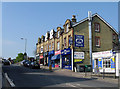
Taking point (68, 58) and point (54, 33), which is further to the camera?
point (54, 33)

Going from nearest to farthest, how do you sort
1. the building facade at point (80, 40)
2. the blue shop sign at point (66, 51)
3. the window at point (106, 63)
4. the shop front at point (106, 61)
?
the shop front at point (106, 61), the window at point (106, 63), the building facade at point (80, 40), the blue shop sign at point (66, 51)

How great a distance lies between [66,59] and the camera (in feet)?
111

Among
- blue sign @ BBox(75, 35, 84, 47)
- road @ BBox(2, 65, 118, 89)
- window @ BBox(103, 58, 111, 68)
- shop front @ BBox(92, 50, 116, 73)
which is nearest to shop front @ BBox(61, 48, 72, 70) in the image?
blue sign @ BBox(75, 35, 84, 47)

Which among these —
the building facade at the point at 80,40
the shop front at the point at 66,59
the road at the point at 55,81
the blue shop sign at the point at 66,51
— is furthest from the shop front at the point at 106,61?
the road at the point at 55,81

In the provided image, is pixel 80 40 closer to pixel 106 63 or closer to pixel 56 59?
pixel 106 63

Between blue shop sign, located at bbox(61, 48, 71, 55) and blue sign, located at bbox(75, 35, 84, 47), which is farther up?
blue sign, located at bbox(75, 35, 84, 47)

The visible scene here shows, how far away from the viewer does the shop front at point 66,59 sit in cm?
3212

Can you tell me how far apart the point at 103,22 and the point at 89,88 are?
25298 millimetres

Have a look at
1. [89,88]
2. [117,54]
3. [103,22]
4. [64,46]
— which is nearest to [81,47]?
[64,46]

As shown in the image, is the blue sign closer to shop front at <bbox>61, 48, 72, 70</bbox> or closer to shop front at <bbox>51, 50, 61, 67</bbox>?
shop front at <bbox>61, 48, 72, 70</bbox>

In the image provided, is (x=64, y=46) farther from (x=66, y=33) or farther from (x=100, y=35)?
(x=100, y=35)

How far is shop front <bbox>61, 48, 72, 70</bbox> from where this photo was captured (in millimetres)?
32125

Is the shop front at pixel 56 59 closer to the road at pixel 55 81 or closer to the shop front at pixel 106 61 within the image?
the shop front at pixel 106 61

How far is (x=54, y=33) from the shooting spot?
43094mm
